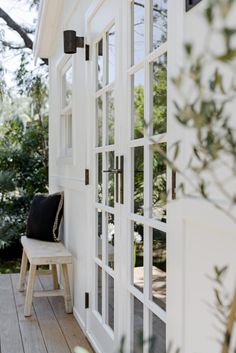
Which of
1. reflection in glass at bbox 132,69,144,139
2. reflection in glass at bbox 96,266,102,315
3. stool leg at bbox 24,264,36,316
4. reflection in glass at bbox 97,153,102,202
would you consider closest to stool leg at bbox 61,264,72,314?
stool leg at bbox 24,264,36,316

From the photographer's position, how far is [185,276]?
4.85 feet

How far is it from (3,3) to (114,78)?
5578mm

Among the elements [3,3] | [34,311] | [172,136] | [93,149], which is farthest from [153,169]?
[3,3]

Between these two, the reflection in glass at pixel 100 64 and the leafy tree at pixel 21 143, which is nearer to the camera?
the reflection in glass at pixel 100 64

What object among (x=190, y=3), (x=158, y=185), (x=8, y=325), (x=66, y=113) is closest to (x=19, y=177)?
(x=66, y=113)

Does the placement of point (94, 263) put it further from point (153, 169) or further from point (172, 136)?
point (172, 136)

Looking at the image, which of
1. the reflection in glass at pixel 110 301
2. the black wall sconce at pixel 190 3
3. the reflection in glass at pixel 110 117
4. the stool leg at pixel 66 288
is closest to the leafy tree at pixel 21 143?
the stool leg at pixel 66 288

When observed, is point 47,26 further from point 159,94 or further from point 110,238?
point 159,94

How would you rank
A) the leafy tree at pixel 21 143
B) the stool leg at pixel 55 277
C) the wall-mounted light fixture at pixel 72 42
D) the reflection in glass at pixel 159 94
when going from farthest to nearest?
1. the leafy tree at pixel 21 143
2. the stool leg at pixel 55 277
3. the wall-mounted light fixture at pixel 72 42
4. the reflection in glass at pixel 159 94

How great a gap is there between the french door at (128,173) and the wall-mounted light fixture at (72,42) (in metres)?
0.18

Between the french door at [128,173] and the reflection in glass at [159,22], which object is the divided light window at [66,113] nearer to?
the french door at [128,173]

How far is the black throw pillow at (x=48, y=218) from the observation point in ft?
13.0

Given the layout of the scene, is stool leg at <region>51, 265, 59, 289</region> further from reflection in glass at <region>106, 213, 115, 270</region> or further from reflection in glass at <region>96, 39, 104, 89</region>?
reflection in glass at <region>96, 39, 104, 89</region>

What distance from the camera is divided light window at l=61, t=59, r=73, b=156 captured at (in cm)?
417
